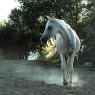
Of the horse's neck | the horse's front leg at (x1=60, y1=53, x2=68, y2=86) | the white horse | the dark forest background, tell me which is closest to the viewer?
the white horse

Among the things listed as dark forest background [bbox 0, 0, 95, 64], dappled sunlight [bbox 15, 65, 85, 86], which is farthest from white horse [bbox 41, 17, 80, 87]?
dark forest background [bbox 0, 0, 95, 64]

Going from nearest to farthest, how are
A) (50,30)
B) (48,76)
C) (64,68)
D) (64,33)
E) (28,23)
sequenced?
(50,30), (64,33), (64,68), (48,76), (28,23)

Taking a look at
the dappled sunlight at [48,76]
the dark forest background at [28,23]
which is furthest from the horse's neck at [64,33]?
the dark forest background at [28,23]

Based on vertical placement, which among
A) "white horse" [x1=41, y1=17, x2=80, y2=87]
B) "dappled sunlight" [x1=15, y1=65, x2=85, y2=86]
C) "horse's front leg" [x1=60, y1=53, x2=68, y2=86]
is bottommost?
"dappled sunlight" [x1=15, y1=65, x2=85, y2=86]

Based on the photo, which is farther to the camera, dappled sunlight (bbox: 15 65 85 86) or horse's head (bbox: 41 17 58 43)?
dappled sunlight (bbox: 15 65 85 86)

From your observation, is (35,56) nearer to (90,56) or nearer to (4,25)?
(4,25)

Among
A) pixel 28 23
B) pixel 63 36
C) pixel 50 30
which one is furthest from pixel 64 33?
pixel 28 23

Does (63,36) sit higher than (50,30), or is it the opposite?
(50,30)

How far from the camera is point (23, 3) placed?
21.9 meters

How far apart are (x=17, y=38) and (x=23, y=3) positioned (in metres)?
2.99

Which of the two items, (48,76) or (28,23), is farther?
(28,23)

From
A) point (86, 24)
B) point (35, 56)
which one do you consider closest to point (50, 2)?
point (35, 56)

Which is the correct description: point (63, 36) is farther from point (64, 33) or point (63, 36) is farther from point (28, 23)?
point (28, 23)

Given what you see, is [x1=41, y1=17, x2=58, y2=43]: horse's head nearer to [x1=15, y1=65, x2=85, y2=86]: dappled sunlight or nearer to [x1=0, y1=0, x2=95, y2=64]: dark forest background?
[x1=15, y1=65, x2=85, y2=86]: dappled sunlight
